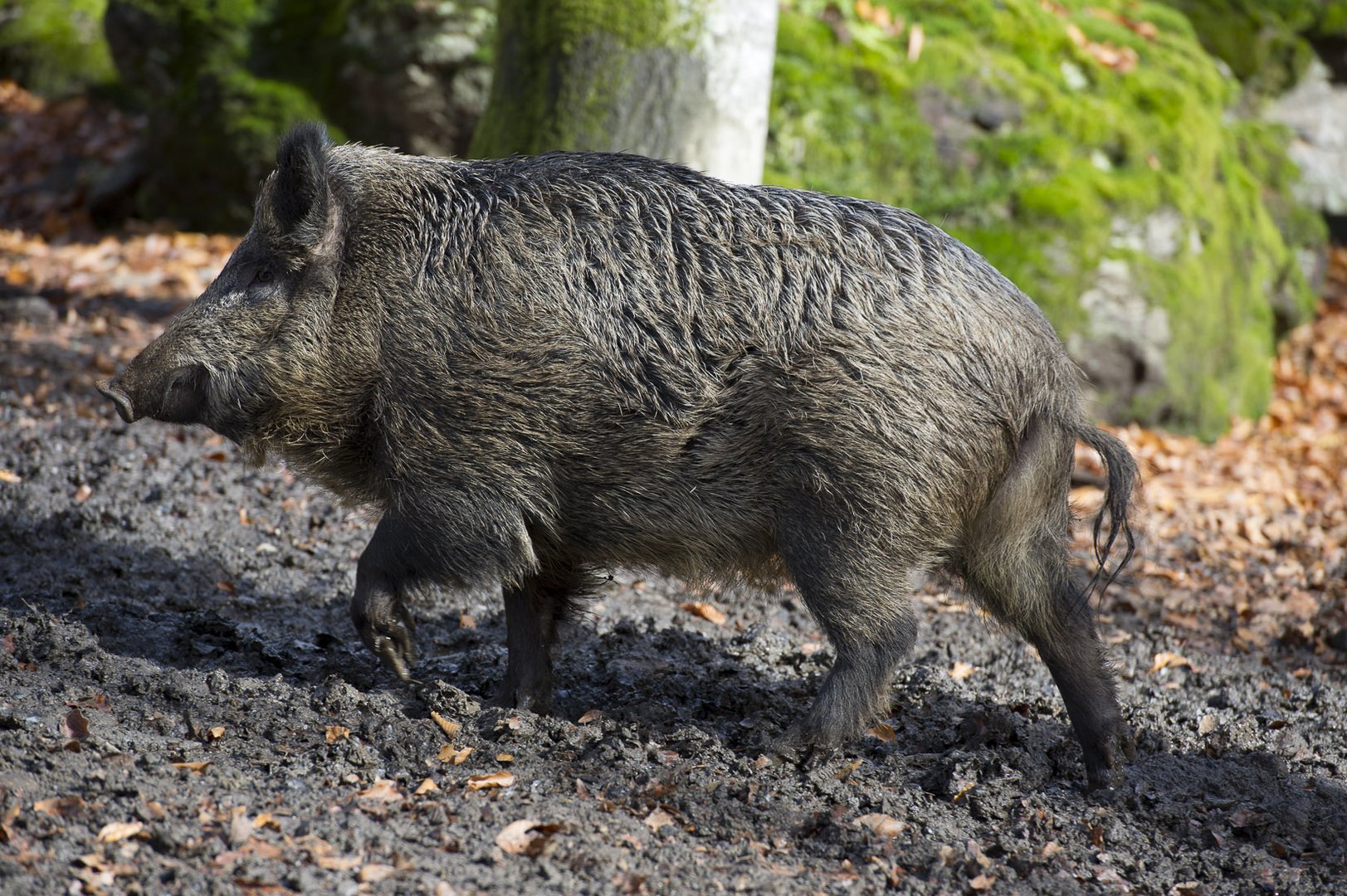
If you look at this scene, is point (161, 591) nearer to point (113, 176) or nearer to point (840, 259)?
point (840, 259)

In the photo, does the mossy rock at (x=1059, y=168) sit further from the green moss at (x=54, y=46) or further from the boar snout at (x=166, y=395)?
the green moss at (x=54, y=46)

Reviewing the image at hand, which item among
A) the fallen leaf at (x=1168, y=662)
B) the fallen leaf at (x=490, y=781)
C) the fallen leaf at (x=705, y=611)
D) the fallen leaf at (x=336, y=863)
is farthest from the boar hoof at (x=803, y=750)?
the fallen leaf at (x=1168, y=662)

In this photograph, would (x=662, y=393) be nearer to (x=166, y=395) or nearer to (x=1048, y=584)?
(x=1048, y=584)

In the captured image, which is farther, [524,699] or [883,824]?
[524,699]

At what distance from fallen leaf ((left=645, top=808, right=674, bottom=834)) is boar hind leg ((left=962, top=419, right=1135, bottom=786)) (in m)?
1.33

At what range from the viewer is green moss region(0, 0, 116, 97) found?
15.0 meters

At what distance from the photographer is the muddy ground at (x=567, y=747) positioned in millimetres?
3350

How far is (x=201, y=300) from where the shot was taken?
4.50 m

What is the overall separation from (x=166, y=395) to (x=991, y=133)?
263 inches

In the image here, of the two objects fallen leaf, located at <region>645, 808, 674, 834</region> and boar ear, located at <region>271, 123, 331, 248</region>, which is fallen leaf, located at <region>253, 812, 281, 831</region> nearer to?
fallen leaf, located at <region>645, 808, 674, 834</region>

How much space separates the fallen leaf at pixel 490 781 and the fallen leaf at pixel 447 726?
0.94ft

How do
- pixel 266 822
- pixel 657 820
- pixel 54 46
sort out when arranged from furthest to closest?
pixel 54 46 < pixel 657 820 < pixel 266 822

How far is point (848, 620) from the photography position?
4086 millimetres

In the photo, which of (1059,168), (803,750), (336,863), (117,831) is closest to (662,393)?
(803,750)
